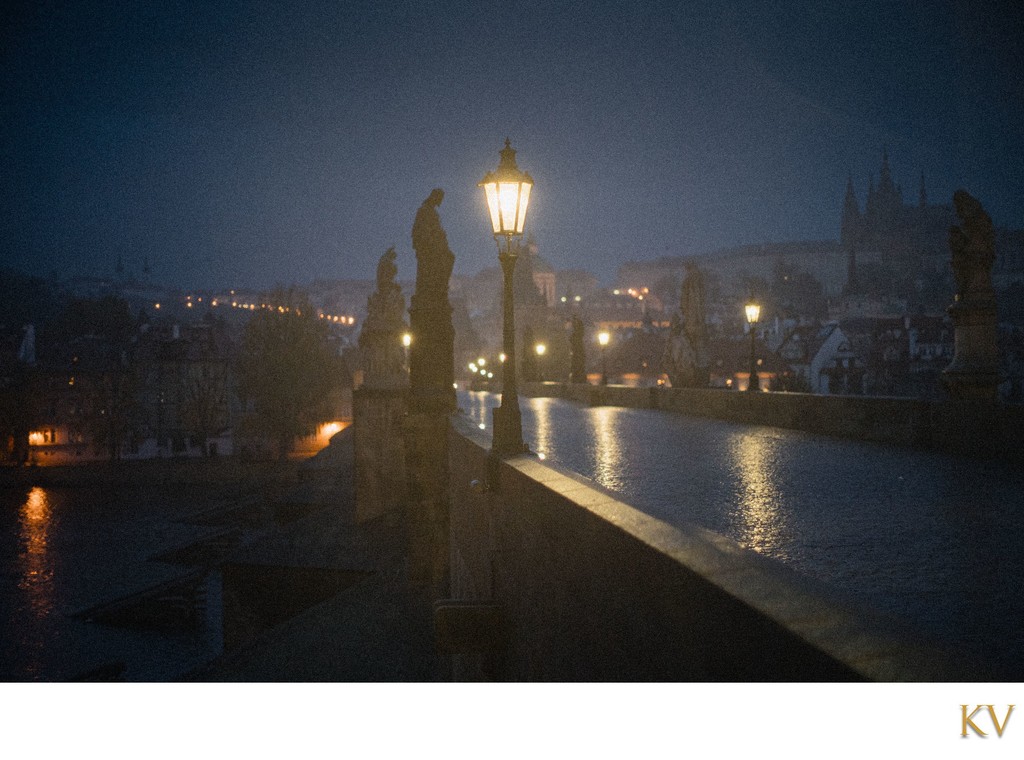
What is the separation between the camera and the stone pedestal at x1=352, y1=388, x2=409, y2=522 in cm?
2319

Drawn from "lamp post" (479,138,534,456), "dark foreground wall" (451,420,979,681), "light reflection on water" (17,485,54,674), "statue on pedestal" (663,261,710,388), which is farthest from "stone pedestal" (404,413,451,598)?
"light reflection on water" (17,485,54,674)

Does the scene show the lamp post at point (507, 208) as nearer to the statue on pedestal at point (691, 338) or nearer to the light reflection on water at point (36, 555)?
the statue on pedestal at point (691, 338)

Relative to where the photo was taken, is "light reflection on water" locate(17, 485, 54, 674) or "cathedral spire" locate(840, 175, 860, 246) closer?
"light reflection on water" locate(17, 485, 54, 674)

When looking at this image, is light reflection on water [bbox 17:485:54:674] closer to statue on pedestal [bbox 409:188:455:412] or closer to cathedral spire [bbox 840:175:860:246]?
statue on pedestal [bbox 409:188:455:412]

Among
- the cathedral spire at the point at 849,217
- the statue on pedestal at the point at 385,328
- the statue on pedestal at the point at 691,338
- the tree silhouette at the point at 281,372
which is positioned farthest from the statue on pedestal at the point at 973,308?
the cathedral spire at the point at 849,217

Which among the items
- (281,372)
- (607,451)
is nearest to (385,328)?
(607,451)

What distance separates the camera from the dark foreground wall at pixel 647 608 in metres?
1.75

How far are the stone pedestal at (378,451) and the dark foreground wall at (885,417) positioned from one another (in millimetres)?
10656

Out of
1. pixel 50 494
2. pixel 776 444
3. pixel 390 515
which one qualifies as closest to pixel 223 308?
pixel 50 494

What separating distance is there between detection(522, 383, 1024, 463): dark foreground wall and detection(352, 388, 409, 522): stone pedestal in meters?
10.7

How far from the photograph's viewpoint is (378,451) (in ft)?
76.3
